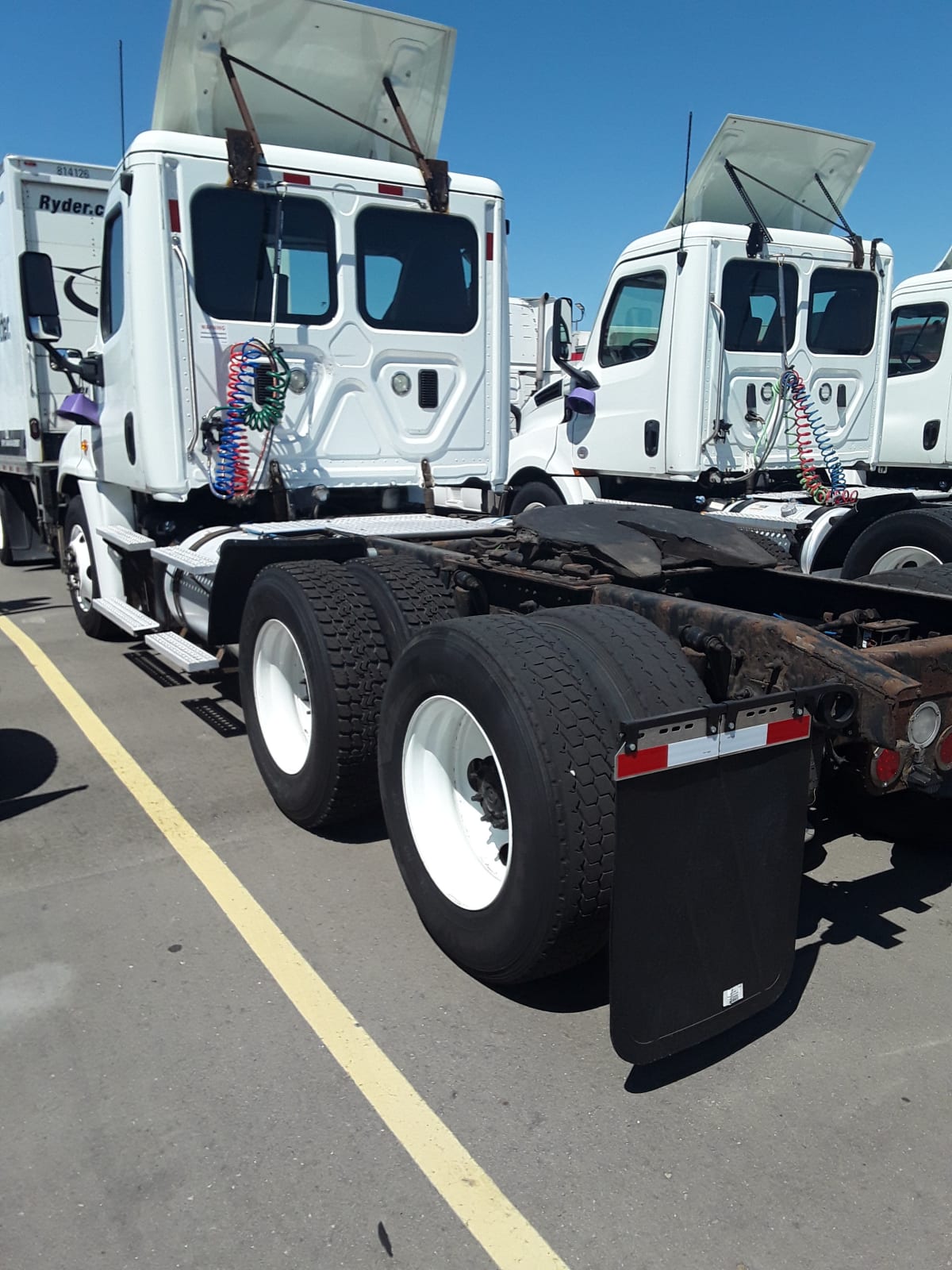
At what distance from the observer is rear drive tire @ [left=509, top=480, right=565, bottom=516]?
30.6ft

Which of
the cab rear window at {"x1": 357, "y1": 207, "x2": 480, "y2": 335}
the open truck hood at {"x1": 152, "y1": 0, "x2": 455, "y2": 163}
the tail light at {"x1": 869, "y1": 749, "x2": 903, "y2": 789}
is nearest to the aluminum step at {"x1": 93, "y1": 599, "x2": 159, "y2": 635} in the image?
the cab rear window at {"x1": 357, "y1": 207, "x2": 480, "y2": 335}

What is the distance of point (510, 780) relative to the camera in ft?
9.47

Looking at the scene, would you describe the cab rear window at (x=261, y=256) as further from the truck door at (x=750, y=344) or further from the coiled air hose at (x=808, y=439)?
the coiled air hose at (x=808, y=439)

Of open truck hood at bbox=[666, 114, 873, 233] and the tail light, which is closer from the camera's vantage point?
the tail light

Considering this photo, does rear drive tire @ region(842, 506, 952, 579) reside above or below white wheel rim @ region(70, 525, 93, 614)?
above

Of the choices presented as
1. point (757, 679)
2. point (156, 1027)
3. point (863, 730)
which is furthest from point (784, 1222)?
point (156, 1027)

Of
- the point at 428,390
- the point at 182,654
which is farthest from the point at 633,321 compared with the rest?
the point at 182,654

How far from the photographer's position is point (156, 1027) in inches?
121

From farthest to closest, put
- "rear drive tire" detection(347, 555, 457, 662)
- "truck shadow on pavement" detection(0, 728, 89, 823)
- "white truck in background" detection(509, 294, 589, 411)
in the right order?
"white truck in background" detection(509, 294, 589, 411)
"truck shadow on pavement" detection(0, 728, 89, 823)
"rear drive tire" detection(347, 555, 457, 662)

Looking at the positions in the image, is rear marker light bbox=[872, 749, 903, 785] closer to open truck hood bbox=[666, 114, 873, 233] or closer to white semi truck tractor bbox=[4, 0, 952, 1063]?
white semi truck tractor bbox=[4, 0, 952, 1063]

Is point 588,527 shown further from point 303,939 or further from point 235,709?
point 235,709

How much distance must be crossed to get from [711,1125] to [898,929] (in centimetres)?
143

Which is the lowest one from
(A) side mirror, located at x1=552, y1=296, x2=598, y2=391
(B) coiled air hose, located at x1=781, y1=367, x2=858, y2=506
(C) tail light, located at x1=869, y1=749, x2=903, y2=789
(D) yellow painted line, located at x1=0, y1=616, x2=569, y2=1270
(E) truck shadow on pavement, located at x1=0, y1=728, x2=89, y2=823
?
(D) yellow painted line, located at x1=0, y1=616, x2=569, y2=1270

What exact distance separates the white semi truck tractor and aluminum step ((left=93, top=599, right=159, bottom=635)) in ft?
0.11
